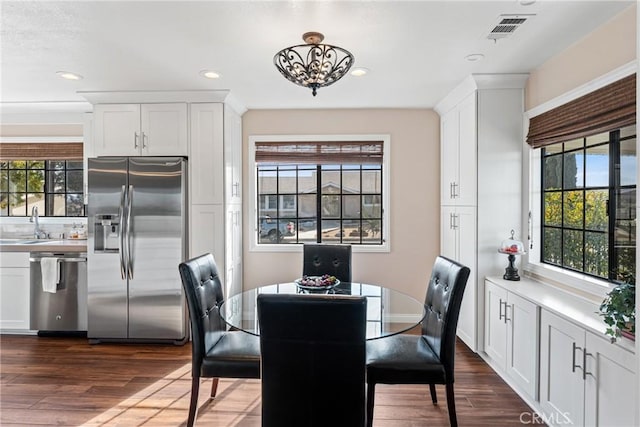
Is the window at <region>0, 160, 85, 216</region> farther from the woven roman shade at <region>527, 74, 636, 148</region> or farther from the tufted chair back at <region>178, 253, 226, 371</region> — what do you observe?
the woven roman shade at <region>527, 74, 636, 148</region>

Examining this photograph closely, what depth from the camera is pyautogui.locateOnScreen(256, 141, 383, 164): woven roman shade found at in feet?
13.5

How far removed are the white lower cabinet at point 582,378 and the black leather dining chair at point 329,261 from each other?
154 cm

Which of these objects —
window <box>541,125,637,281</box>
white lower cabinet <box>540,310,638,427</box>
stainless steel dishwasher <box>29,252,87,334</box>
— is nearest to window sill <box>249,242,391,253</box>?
window <box>541,125,637,281</box>

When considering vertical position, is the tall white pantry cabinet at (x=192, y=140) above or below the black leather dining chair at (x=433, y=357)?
above

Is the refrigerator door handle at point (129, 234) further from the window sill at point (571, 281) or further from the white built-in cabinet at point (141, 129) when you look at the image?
the window sill at point (571, 281)

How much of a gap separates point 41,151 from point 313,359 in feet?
14.9

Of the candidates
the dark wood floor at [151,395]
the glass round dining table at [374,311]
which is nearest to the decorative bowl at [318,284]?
the glass round dining table at [374,311]

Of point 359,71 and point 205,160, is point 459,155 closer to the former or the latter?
point 359,71

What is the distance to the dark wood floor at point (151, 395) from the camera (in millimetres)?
2277

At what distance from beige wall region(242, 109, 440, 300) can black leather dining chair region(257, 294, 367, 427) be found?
2.63 m

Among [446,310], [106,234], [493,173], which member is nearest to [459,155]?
[493,173]

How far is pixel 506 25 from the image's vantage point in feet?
7.06

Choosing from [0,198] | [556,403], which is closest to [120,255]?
[0,198]

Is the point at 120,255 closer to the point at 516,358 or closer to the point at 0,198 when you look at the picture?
the point at 0,198
